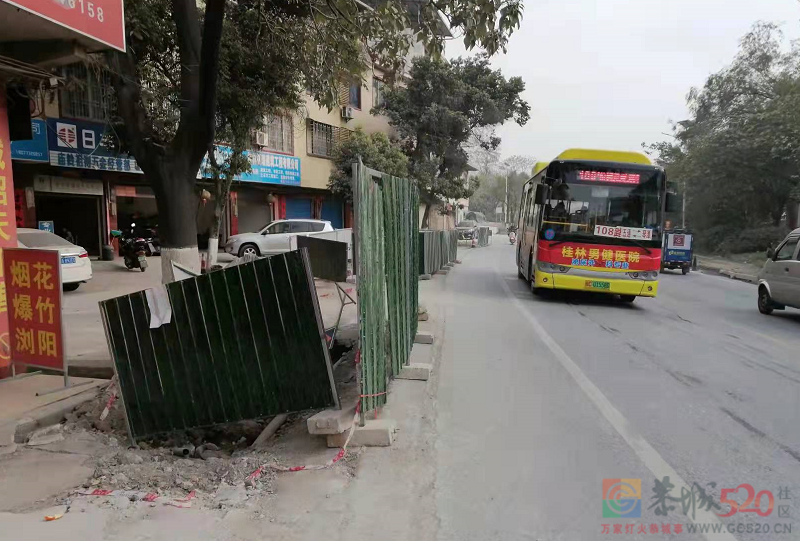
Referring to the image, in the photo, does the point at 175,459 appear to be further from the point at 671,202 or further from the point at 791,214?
the point at 791,214

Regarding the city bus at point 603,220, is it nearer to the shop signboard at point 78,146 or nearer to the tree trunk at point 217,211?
the tree trunk at point 217,211

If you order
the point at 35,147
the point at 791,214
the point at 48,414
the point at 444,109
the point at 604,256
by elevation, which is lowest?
the point at 48,414

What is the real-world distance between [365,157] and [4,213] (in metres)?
20.9

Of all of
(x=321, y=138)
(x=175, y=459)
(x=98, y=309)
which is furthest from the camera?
(x=321, y=138)

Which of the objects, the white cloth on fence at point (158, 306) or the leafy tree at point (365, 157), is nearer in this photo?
the white cloth on fence at point (158, 306)

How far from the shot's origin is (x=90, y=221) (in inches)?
751

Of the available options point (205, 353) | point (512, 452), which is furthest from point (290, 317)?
point (512, 452)

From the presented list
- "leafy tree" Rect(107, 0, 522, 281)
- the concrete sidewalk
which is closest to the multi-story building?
"leafy tree" Rect(107, 0, 522, 281)

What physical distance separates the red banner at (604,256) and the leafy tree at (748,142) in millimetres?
17045

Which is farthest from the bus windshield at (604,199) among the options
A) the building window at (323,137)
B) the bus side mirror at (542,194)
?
the building window at (323,137)

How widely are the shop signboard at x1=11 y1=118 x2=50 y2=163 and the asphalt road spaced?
13.2 metres

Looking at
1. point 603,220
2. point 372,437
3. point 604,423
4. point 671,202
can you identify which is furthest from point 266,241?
point 604,423

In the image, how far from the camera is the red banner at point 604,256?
11305mm

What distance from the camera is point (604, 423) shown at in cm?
487
